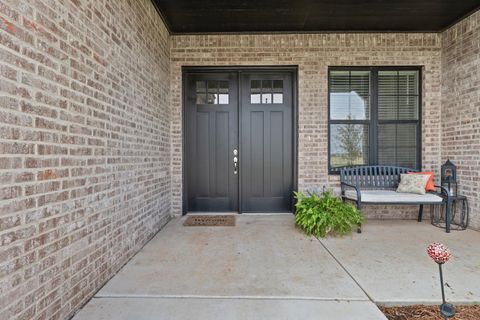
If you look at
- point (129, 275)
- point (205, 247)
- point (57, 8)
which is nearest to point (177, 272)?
point (129, 275)

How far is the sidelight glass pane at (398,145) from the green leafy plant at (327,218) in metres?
1.44

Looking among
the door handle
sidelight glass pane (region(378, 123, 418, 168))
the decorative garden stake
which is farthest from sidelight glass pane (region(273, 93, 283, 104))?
the decorative garden stake

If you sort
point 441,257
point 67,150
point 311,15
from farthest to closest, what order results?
1. point 311,15
2. point 67,150
3. point 441,257

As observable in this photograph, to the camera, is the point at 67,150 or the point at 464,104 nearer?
the point at 67,150

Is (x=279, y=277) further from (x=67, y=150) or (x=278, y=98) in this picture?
(x=278, y=98)

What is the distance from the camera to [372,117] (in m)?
4.49

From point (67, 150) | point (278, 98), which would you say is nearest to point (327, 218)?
point (278, 98)

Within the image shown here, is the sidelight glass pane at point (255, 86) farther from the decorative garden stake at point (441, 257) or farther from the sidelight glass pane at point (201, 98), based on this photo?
the decorative garden stake at point (441, 257)

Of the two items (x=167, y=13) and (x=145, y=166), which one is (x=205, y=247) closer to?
(x=145, y=166)

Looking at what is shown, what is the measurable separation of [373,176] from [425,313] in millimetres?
2729

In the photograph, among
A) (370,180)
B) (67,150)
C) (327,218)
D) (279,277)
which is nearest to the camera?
(67,150)

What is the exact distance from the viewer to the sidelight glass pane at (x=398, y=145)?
4.50 meters

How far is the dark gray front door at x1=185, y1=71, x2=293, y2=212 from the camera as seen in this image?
4.59 metres

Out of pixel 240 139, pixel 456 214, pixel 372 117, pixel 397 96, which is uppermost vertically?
pixel 397 96
